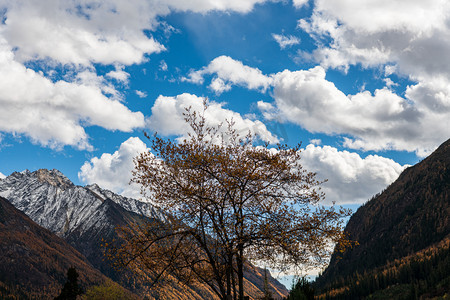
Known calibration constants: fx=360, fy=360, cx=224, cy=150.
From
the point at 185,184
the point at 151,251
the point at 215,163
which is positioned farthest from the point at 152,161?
the point at 151,251

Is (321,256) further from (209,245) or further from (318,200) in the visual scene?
(209,245)

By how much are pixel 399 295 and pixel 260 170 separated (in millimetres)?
212562

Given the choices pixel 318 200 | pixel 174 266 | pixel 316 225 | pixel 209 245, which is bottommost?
pixel 174 266

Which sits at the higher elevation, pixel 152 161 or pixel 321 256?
pixel 152 161

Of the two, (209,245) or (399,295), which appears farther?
(399,295)

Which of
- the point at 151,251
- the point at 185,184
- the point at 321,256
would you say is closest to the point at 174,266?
the point at 151,251

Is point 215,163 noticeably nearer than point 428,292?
Yes

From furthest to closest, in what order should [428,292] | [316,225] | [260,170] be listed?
[428,292] → [260,170] → [316,225]

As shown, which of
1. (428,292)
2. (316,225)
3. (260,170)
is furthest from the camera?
(428,292)

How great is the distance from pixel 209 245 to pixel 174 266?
252 cm

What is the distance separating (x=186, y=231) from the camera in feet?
64.6

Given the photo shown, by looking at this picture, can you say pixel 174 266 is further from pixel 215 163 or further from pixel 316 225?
pixel 316 225

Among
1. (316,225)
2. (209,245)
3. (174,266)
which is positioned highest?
(316,225)

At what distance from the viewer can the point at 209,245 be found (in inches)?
781
